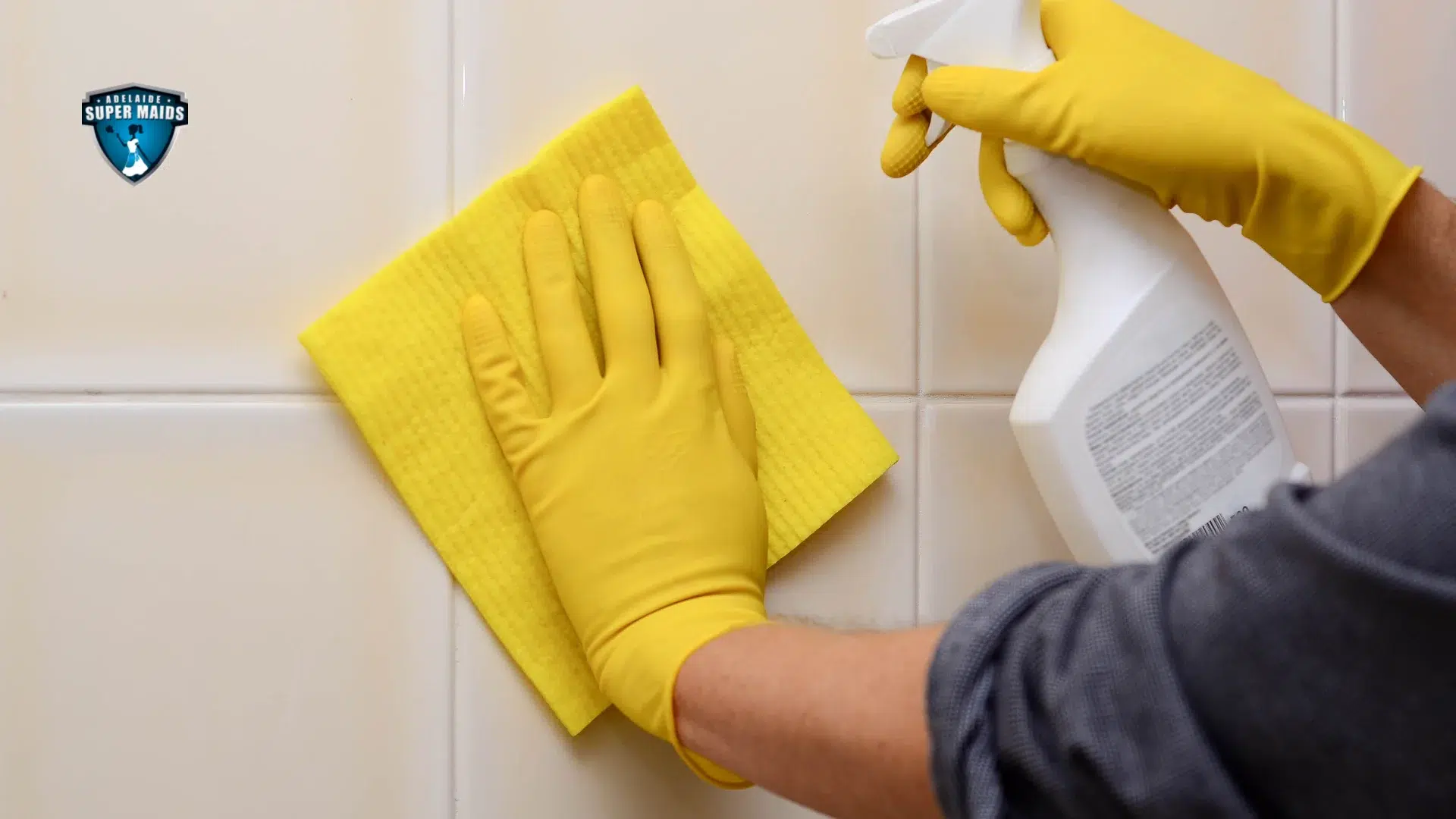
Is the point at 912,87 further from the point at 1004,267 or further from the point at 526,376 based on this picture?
the point at 526,376

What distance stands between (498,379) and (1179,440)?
35cm

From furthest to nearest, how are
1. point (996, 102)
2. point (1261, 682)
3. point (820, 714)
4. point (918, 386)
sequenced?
point (918, 386) < point (996, 102) < point (820, 714) < point (1261, 682)

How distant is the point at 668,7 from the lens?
57 centimetres

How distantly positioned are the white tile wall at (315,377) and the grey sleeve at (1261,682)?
28 cm

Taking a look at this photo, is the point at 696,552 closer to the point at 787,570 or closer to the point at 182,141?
the point at 787,570

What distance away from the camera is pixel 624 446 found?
1.70ft

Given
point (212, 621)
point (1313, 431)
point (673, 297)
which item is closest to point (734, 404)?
point (673, 297)

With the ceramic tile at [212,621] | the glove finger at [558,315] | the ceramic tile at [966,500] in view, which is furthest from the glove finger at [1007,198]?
the ceramic tile at [212,621]

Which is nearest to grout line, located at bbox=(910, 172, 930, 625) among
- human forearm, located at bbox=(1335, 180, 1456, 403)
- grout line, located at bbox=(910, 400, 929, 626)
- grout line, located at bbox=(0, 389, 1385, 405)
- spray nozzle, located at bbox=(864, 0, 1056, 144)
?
grout line, located at bbox=(910, 400, 929, 626)

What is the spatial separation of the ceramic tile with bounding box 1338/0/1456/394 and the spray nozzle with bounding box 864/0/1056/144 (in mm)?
299

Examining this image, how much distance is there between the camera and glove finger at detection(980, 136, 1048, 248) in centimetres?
52

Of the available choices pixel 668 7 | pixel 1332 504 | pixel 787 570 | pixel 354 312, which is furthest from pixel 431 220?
pixel 1332 504

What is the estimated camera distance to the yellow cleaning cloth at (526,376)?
1.71 feet

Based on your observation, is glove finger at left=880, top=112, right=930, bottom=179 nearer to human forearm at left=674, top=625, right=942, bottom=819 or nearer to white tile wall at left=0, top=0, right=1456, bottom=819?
white tile wall at left=0, top=0, right=1456, bottom=819
